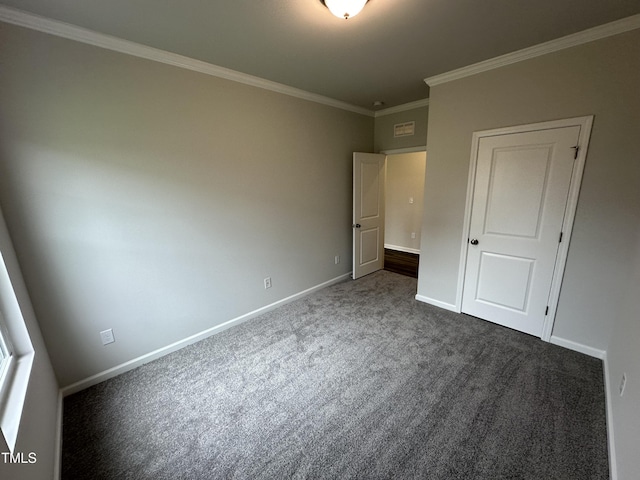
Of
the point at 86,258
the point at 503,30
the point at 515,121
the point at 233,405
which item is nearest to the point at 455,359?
the point at 233,405

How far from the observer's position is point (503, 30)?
1.83 metres

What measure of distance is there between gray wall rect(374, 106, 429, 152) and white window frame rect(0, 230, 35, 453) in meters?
3.94

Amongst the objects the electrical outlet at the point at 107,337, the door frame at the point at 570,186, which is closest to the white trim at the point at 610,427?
the door frame at the point at 570,186

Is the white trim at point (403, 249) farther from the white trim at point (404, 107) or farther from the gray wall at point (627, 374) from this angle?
the gray wall at point (627, 374)

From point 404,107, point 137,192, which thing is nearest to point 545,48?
point 404,107

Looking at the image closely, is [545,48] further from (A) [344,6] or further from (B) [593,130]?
(A) [344,6]

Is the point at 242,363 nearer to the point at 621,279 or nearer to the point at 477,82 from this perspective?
the point at 621,279

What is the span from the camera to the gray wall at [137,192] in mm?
1666

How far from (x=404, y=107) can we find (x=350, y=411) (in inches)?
141

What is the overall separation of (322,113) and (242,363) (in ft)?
9.56

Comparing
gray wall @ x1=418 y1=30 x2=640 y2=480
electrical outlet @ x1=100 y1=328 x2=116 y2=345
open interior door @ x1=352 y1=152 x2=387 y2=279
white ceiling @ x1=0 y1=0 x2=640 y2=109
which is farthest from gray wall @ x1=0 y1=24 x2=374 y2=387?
gray wall @ x1=418 y1=30 x2=640 y2=480

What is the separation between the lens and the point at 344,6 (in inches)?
57.3

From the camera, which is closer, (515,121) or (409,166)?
(515,121)

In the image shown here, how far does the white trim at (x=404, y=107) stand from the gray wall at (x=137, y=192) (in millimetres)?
1219
